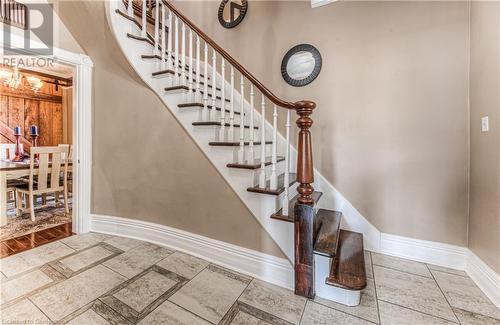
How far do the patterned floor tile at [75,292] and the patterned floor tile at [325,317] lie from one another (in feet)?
4.71

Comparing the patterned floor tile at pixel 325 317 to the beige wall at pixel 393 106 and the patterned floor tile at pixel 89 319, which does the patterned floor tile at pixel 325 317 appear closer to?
the beige wall at pixel 393 106

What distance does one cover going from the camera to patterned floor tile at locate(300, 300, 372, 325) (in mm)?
1358

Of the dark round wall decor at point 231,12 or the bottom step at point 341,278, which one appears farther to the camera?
the dark round wall decor at point 231,12

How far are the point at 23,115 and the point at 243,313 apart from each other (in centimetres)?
687

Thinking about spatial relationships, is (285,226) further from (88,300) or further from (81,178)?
(81,178)

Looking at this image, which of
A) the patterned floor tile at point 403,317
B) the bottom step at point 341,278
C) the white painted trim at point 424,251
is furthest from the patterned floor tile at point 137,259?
the white painted trim at point 424,251

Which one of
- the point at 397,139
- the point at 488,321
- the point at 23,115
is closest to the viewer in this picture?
the point at 488,321

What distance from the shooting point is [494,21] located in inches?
62.2

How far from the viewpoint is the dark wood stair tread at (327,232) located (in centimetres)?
153

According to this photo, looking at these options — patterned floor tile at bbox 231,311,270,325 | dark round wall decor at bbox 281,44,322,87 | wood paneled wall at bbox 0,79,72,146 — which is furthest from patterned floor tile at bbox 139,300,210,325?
wood paneled wall at bbox 0,79,72,146

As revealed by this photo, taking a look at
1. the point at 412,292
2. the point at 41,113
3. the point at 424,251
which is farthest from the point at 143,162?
the point at 41,113

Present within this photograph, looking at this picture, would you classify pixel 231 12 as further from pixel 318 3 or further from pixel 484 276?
pixel 484 276

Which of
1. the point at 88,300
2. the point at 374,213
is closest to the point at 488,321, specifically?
the point at 374,213

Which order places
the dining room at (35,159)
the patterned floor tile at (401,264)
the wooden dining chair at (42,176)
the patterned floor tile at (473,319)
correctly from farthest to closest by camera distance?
the wooden dining chair at (42,176) → the dining room at (35,159) → the patterned floor tile at (401,264) → the patterned floor tile at (473,319)
